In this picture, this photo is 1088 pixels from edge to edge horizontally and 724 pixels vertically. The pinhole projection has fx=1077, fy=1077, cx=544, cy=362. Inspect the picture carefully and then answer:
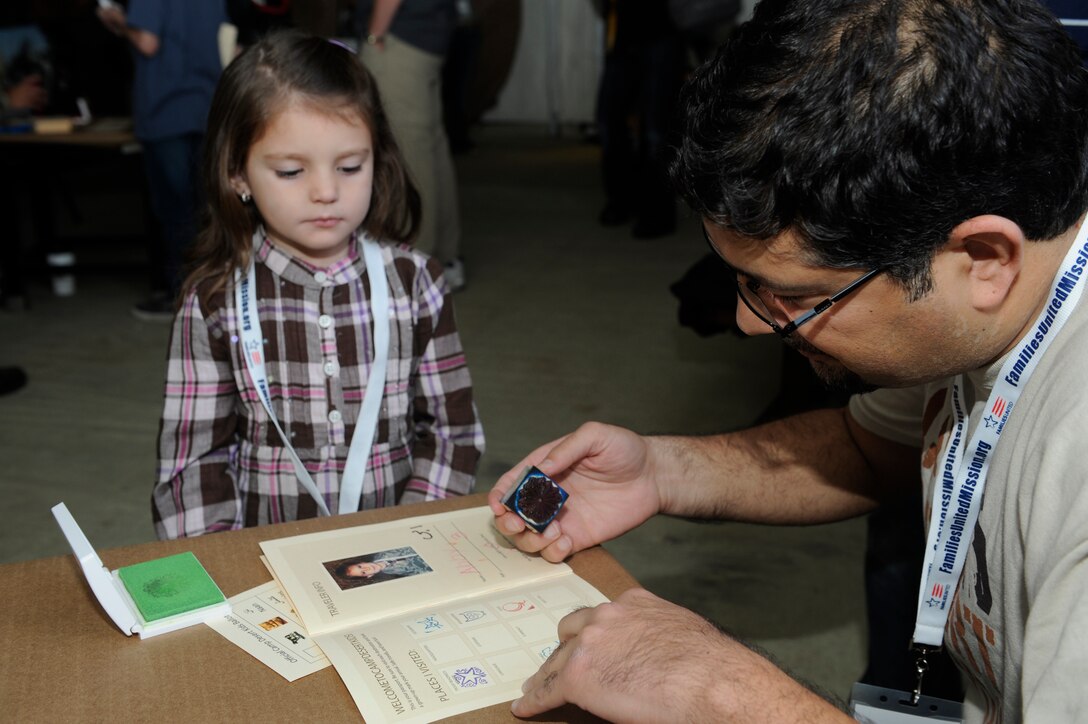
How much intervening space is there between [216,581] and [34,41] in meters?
4.89

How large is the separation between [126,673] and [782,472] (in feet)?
3.15

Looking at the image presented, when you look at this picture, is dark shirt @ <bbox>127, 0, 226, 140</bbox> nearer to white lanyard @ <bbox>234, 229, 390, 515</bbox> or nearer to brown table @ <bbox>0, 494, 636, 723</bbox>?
white lanyard @ <bbox>234, 229, 390, 515</bbox>

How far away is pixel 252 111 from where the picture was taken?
5.82 feet

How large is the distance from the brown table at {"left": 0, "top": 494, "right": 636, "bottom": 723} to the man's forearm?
0.35 m

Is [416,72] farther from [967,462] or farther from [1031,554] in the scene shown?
[1031,554]

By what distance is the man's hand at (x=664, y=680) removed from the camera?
38.6 inches

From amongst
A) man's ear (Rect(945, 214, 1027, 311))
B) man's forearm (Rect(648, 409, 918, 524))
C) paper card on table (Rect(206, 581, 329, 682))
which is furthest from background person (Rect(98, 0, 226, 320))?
man's ear (Rect(945, 214, 1027, 311))

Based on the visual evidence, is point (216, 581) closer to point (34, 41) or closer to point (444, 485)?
point (444, 485)

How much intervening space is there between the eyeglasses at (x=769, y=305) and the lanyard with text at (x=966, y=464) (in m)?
0.19

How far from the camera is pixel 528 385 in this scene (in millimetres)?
4141

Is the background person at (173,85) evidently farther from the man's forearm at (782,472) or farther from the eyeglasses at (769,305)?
the eyeglasses at (769,305)

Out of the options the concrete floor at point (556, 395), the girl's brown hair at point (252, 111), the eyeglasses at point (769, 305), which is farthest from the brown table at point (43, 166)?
the eyeglasses at point (769, 305)

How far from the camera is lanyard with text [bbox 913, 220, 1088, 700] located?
1067 millimetres

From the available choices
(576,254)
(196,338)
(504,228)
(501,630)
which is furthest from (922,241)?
(504,228)
